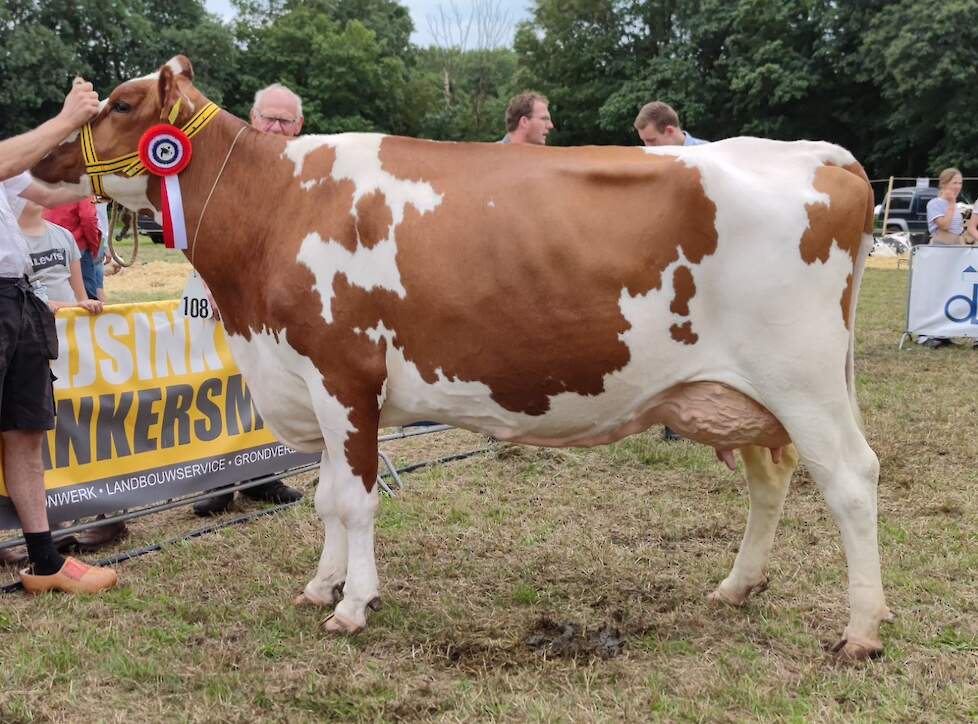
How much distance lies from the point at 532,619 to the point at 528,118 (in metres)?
3.80

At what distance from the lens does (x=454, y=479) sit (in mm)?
5879

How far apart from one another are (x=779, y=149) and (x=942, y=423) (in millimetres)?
4543

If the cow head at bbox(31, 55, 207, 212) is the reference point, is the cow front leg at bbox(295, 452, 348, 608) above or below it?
below

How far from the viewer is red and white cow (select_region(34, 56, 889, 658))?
3215 mm

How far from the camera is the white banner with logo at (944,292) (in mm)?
10391

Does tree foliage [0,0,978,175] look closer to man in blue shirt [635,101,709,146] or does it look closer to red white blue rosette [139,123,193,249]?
man in blue shirt [635,101,709,146]

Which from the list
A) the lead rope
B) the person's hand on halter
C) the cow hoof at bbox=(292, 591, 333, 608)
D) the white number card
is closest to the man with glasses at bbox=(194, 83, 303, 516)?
the white number card

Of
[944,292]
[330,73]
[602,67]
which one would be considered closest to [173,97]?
[944,292]

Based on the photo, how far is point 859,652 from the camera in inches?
133

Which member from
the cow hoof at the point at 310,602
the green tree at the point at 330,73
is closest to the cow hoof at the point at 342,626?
the cow hoof at the point at 310,602

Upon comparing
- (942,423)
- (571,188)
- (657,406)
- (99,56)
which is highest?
(99,56)

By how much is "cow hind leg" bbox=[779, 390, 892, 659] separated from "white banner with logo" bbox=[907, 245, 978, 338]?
807 centimetres

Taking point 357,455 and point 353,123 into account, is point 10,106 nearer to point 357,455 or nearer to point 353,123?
point 353,123

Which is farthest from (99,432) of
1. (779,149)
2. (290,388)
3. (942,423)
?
(942,423)
